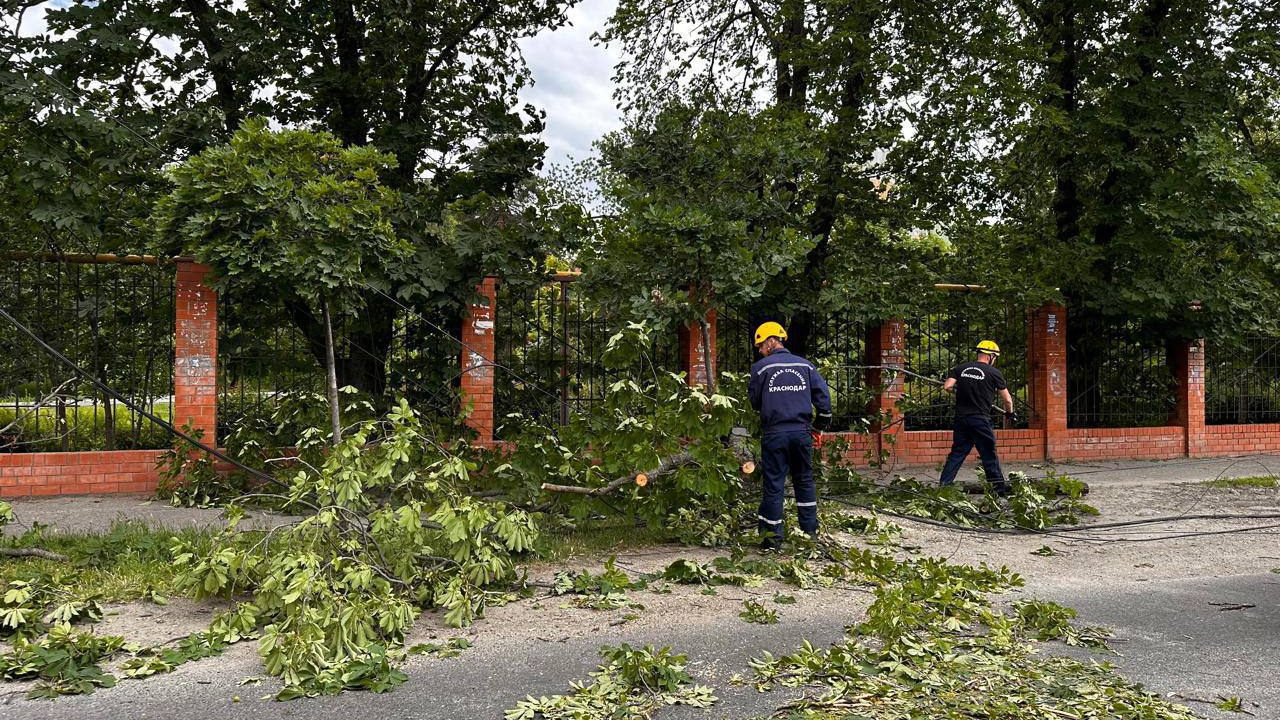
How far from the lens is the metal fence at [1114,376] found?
41.5 ft

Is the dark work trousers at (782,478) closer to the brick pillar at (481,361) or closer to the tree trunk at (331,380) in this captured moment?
the tree trunk at (331,380)

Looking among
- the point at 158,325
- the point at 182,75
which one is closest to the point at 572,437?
the point at 158,325

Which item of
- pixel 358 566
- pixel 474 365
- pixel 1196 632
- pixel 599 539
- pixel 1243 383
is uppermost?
pixel 474 365

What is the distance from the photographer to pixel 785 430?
6.50m

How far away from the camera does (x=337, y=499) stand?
189 inches

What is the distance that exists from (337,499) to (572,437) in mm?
2368

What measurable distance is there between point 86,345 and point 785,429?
25.6 feet

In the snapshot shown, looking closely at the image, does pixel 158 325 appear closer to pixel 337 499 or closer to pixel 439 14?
pixel 439 14

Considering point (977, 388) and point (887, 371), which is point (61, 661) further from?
point (887, 371)

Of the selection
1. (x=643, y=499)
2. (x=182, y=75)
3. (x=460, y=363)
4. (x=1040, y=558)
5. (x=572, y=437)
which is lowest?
(x=1040, y=558)

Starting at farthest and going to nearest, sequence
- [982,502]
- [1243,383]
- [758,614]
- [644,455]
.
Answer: [1243,383]
[982,502]
[644,455]
[758,614]

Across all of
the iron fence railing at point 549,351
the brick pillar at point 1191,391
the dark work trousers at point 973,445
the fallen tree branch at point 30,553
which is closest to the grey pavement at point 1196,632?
the dark work trousers at point 973,445

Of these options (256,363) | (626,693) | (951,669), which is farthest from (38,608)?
(256,363)

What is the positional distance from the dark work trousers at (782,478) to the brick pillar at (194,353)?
5928 mm
